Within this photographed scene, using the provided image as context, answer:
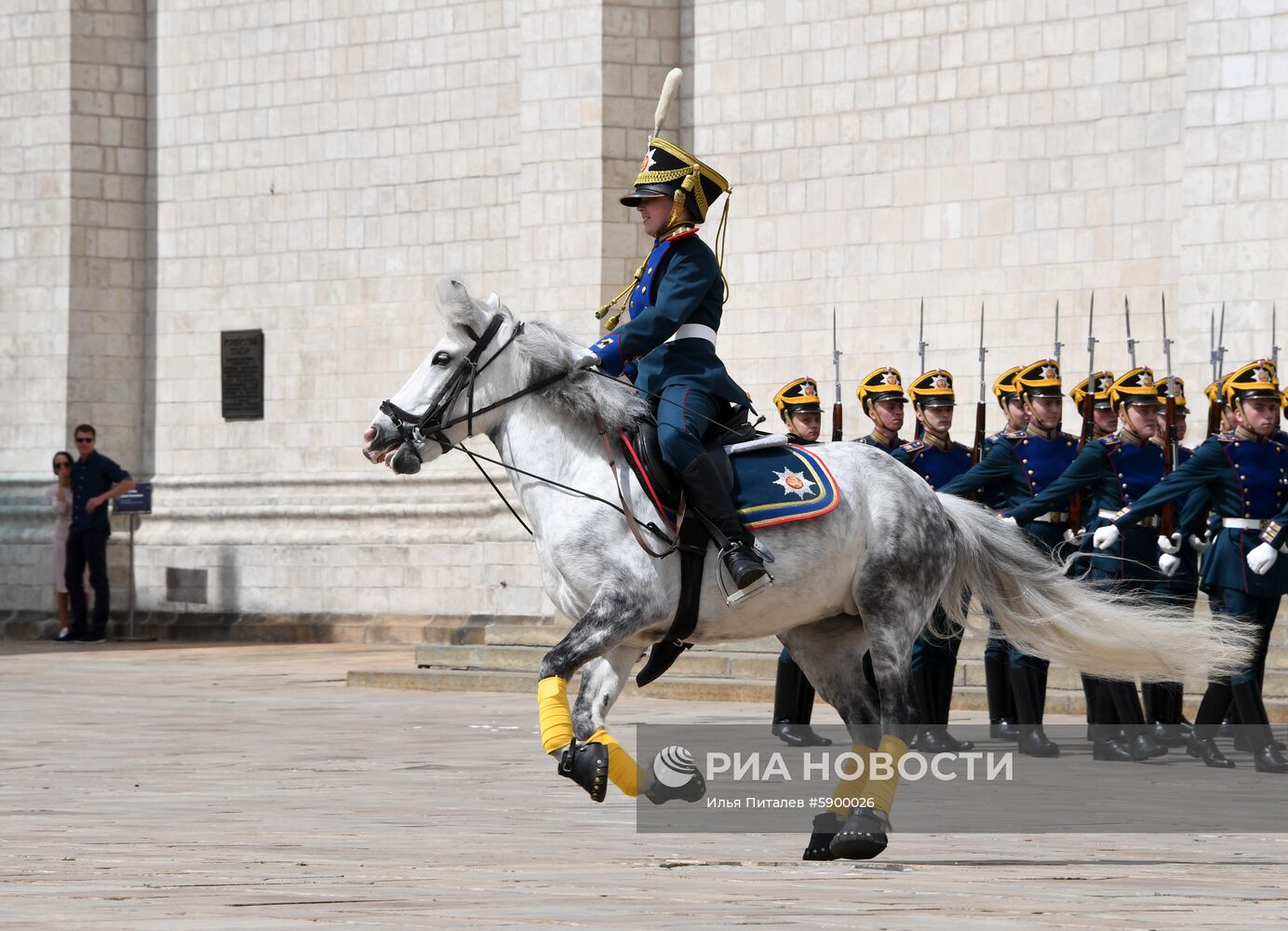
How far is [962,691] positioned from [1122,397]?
3.19m

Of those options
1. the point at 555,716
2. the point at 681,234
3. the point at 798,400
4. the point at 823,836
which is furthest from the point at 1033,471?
the point at 555,716

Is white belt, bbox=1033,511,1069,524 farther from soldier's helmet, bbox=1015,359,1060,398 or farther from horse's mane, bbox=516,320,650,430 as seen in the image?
horse's mane, bbox=516,320,650,430

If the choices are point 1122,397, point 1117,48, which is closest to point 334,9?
point 1117,48

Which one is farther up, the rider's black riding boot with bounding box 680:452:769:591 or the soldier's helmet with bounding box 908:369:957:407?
the soldier's helmet with bounding box 908:369:957:407

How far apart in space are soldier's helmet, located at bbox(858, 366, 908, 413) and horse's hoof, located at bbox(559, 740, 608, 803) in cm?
543

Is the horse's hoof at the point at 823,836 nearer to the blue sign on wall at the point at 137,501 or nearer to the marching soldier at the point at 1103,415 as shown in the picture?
the marching soldier at the point at 1103,415

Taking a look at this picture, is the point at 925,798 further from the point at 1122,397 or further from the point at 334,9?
the point at 334,9

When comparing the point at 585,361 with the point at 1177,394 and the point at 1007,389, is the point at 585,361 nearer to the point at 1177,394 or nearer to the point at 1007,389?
the point at 1007,389

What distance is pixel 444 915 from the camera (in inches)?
252

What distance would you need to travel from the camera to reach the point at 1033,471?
12.8 metres

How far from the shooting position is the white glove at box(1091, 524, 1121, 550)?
1191cm

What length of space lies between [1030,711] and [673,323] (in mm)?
4639

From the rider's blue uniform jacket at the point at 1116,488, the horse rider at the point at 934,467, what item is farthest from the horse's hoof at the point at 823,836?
→ the horse rider at the point at 934,467

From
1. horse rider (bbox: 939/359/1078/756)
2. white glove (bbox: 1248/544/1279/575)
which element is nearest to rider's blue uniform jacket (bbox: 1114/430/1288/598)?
white glove (bbox: 1248/544/1279/575)
